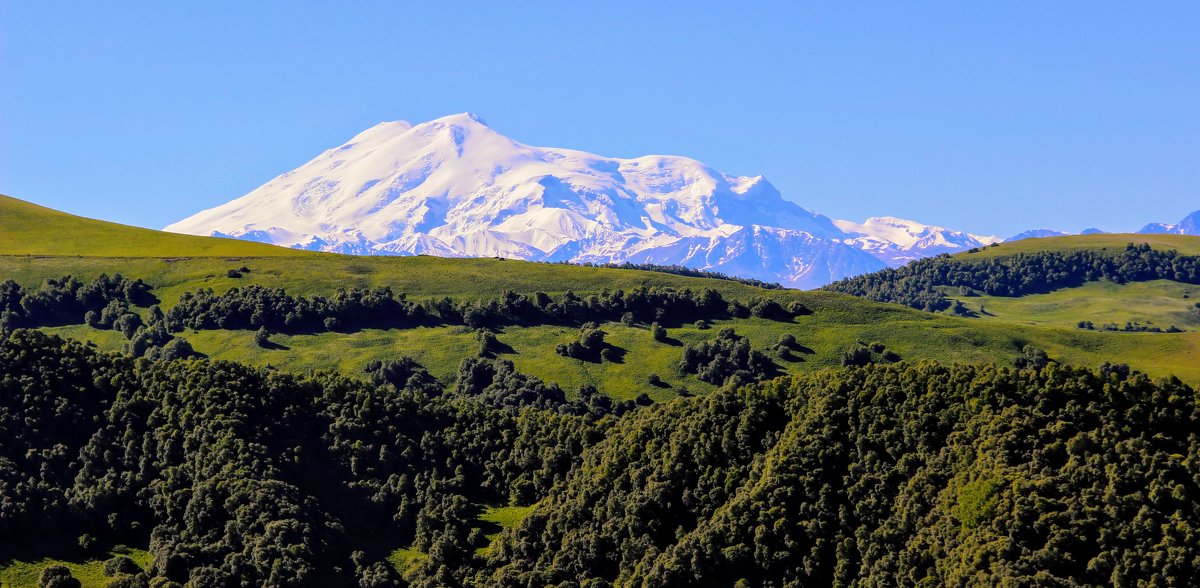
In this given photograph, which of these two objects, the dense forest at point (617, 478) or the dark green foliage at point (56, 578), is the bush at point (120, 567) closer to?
the dense forest at point (617, 478)

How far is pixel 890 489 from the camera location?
132 metres

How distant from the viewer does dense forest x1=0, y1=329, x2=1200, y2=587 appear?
4619 inches

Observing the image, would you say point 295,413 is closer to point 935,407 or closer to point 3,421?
point 3,421

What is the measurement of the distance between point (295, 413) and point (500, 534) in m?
36.8

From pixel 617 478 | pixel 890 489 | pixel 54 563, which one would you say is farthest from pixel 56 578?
pixel 890 489

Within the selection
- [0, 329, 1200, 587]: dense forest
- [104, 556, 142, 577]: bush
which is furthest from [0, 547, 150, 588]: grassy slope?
[0, 329, 1200, 587]: dense forest

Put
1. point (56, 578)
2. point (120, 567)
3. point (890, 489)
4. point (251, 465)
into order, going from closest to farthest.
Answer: point (890, 489) < point (56, 578) < point (120, 567) < point (251, 465)

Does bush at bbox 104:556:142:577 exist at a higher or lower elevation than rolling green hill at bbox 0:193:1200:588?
lower

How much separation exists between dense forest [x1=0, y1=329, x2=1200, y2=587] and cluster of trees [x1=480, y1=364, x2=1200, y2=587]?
0.85 ft

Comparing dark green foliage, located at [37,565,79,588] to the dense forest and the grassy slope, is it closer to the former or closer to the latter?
the grassy slope

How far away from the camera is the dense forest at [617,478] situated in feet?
385

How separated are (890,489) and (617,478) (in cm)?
3367

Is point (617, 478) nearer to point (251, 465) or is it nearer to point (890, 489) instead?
point (890, 489)

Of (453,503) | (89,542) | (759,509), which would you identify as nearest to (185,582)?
(89,542)
